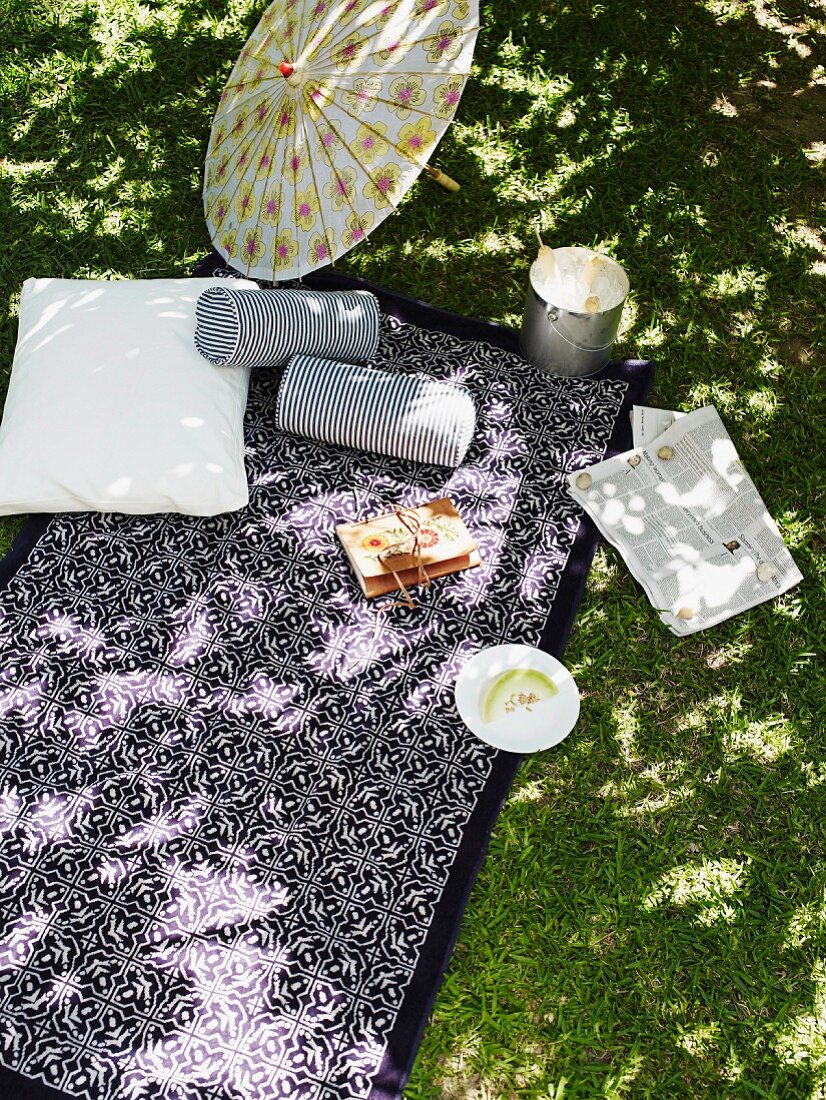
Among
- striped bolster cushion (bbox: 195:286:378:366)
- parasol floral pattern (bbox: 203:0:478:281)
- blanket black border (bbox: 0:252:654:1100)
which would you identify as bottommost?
blanket black border (bbox: 0:252:654:1100)

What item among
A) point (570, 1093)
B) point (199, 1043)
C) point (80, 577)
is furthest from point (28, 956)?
point (570, 1093)

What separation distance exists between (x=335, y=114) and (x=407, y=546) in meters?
1.38

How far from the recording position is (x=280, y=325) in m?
3.40

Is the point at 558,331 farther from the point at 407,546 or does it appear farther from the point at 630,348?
the point at 407,546

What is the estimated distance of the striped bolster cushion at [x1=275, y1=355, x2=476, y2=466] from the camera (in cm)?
334

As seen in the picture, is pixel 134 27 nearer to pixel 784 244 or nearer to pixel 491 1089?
pixel 784 244

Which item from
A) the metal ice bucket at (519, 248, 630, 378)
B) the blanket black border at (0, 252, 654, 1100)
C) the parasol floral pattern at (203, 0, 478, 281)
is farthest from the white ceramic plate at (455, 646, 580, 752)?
the parasol floral pattern at (203, 0, 478, 281)

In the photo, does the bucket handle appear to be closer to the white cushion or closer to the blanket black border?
the blanket black border

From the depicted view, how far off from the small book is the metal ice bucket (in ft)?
2.47

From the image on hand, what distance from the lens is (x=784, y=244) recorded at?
4.17 metres

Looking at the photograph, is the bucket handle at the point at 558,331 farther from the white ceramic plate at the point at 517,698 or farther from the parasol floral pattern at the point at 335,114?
the white ceramic plate at the point at 517,698

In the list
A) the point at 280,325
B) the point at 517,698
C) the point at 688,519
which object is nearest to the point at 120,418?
the point at 280,325

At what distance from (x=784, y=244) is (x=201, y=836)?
10.9 ft

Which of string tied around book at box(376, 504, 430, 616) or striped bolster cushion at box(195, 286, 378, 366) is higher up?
striped bolster cushion at box(195, 286, 378, 366)
